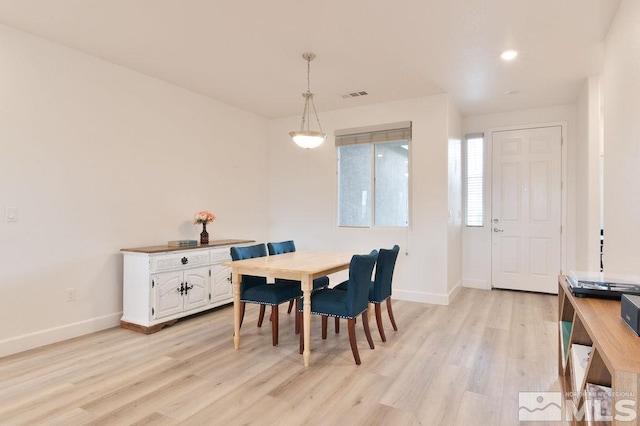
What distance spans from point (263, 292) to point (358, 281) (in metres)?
0.91

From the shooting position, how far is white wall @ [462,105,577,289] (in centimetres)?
485

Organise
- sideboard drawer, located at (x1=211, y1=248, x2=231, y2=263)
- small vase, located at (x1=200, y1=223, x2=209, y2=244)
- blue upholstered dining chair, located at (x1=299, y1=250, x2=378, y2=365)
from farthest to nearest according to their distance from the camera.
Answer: small vase, located at (x1=200, y1=223, x2=209, y2=244) → sideboard drawer, located at (x1=211, y1=248, x2=231, y2=263) → blue upholstered dining chair, located at (x1=299, y1=250, x2=378, y2=365)

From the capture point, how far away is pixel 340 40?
10.1 feet

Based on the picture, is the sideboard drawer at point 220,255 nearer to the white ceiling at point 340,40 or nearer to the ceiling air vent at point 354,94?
the white ceiling at point 340,40

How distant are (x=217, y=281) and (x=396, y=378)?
2.39 m

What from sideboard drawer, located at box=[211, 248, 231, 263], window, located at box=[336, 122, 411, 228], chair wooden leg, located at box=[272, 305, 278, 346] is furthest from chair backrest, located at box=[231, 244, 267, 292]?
window, located at box=[336, 122, 411, 228]

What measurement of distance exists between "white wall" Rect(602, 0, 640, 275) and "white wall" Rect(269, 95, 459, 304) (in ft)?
5.87

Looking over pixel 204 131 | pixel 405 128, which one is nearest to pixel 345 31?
pixel 405 128

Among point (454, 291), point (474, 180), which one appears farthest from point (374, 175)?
point (454, 291)

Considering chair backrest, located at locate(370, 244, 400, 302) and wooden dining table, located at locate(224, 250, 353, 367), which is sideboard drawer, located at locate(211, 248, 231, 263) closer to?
wooden dining table, located at locate(224, 250, 353, 367)

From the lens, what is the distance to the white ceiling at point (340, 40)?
2605mm

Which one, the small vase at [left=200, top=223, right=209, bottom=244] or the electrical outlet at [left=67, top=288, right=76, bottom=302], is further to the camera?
the small vase at [left=200, top=223, right=209, bottom=244]

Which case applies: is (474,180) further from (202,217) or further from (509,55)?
(202,217)

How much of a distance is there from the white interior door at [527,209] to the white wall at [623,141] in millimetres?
2221
